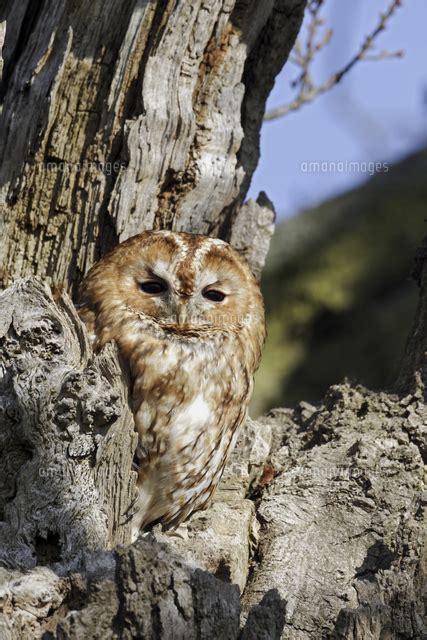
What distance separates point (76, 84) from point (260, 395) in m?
2.85

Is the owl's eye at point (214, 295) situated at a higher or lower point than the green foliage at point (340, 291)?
lower

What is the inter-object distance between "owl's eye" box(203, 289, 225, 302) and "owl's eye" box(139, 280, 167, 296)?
0.16 metres

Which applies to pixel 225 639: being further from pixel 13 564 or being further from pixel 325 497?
pixel 325 497

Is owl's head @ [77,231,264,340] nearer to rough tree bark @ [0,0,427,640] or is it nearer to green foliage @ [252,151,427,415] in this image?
rough tree bark @ [0,0,427,640]

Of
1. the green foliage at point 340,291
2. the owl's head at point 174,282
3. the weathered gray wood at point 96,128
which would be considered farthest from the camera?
the green foliage at point 340,291

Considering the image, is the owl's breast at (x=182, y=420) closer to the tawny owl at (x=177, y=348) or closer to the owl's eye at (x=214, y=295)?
the tawny owl at (x=177, y=348)

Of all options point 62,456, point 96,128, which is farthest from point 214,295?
point 62,456

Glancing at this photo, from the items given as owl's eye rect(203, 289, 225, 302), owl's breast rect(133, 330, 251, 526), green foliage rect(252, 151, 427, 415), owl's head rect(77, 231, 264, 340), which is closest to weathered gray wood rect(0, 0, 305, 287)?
owl's head rect(77, 231, 264, 340)

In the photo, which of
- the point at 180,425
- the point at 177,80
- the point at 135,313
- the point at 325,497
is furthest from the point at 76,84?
the point at 325,497

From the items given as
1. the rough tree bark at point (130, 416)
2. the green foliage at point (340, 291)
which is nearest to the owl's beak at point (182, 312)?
the rough tree bark at point (130, 416)

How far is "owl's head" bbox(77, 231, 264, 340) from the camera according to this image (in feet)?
11.3

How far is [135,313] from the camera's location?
347cm

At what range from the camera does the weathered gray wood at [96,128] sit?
376 cm

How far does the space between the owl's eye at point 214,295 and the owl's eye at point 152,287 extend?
0.16 meters
